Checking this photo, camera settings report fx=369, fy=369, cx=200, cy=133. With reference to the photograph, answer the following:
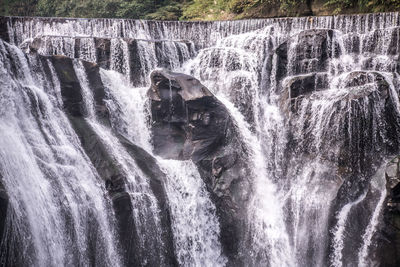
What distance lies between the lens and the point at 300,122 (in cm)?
1276

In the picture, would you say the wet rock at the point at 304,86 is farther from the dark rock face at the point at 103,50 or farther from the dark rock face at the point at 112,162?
the dark rock face at the point at 103,50

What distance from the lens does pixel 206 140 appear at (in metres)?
12.7

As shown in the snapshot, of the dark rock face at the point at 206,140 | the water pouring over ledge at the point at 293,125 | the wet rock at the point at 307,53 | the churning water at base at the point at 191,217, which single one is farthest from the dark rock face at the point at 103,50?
the wet rock at the point at 307,53

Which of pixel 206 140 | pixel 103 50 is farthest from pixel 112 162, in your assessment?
pixel 103 50

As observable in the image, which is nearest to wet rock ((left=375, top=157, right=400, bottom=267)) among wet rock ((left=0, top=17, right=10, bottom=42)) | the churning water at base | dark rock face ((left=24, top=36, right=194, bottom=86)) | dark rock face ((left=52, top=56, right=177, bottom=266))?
the churning water at base

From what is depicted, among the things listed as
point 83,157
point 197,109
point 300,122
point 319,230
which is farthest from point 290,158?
point 83,157

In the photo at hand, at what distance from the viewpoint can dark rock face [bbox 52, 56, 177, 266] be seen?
973 centimetres

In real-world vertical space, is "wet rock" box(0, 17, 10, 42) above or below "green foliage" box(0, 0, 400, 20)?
below

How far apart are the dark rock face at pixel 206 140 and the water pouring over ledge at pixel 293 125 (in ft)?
0.31

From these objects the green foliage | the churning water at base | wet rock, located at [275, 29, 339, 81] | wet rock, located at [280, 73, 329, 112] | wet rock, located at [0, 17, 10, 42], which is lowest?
the churning water at base

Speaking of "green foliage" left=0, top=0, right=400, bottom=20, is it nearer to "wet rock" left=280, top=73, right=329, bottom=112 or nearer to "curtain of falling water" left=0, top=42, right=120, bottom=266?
"wet rock" left=280, top=73, right=329, bottom=112

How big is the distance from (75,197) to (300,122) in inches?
305

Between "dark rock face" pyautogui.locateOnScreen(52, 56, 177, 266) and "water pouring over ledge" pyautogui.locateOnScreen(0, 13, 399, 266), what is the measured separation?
365mm

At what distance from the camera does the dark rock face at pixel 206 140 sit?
11665 millimetres
